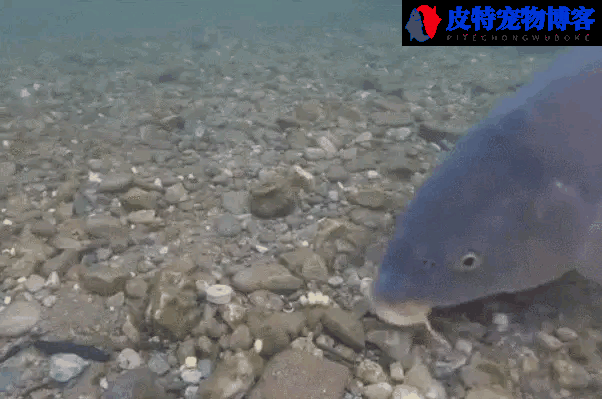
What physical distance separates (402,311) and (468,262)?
520 mm

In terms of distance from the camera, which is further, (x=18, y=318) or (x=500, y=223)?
(x=18, y=318)

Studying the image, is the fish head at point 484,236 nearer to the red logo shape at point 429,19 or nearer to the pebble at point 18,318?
the pebble at point 18,318

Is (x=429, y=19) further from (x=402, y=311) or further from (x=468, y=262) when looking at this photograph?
(x=402, y=311)

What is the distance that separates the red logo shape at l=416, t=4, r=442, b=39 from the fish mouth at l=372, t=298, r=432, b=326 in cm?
640

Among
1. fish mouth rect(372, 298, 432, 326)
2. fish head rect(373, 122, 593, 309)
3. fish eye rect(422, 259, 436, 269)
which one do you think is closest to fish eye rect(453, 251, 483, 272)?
fish head rect(373, 122, 593, 309)

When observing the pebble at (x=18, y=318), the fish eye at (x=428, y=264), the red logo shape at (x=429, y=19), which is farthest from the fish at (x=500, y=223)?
the red logo shape at (x=429, y=19)

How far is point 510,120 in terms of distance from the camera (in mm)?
3441

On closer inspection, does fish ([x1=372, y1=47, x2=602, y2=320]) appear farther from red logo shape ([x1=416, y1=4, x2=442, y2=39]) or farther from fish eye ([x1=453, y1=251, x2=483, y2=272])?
red logo shape ([x1=416, y1=4, x2=442, y2=39])

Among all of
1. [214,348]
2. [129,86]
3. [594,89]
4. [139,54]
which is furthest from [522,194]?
[139,54]

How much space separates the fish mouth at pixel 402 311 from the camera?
9.14 feet

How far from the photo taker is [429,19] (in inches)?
318

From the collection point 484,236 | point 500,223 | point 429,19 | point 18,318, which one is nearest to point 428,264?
point 484,236

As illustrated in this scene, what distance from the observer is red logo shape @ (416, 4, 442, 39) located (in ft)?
25.7

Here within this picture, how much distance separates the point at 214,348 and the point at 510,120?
2.74m
